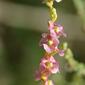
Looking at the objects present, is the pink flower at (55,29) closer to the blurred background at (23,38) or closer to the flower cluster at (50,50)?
the flower cluster at (50,50)

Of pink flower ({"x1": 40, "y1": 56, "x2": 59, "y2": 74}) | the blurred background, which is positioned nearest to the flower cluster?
pink flower ({"x1": 40, "y1": 56, "x2": 59, "y2": 74})

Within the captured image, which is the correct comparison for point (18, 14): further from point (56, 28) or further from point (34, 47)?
point (56, 28)

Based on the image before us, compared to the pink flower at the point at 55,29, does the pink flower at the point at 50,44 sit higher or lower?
lower

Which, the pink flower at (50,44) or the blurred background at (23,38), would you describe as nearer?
the pink flower at (50,44)

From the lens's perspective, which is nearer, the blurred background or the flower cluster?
the flower cluster

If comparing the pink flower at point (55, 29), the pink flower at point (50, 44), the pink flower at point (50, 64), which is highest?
the pink flower at point (55, 29)

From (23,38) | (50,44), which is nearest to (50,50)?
(50,44)

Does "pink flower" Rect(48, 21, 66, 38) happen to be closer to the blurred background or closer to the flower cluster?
the flower cluster

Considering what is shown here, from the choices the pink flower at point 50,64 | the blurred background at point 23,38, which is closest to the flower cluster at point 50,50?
the pink flower at point 50,64
